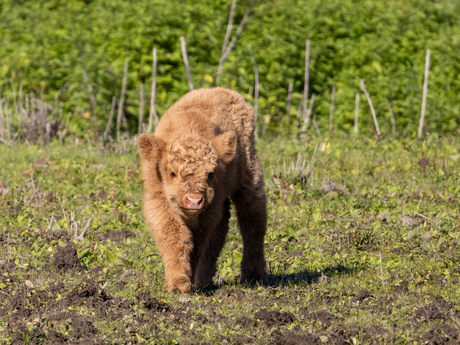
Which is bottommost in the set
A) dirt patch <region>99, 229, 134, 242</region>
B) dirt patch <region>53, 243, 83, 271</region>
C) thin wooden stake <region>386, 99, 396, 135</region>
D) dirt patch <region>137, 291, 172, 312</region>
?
thin wooden stake <region>386, 99, 396, 135</region>

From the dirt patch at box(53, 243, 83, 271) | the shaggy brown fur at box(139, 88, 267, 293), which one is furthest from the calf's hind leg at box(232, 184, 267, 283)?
the dirt patch at box(53, 243, 83, 271)

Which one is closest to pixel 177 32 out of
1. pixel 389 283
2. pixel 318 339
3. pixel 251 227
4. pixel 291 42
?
pixel 291 42

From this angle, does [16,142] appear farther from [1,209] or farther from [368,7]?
[368,7]

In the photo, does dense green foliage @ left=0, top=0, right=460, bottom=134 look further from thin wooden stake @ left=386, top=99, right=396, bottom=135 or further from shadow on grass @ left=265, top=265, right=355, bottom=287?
shadow on grass @ left=265, top=265, right=355, bottom=287

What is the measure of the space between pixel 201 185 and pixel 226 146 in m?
0.67

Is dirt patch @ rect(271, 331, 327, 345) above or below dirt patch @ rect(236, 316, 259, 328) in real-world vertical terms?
above

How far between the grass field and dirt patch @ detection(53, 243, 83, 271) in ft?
0.05

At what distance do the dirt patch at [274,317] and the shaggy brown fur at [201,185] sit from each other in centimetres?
97

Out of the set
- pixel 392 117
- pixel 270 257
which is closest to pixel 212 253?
pixel 270 257

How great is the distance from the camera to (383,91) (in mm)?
16062

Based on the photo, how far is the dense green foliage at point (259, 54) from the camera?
15273mm

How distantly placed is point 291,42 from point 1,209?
9.34 meters

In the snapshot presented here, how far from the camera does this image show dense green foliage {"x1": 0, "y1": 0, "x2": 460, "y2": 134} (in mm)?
15273

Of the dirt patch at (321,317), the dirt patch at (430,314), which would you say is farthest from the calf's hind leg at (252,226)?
the dirt patch at (430,314)
